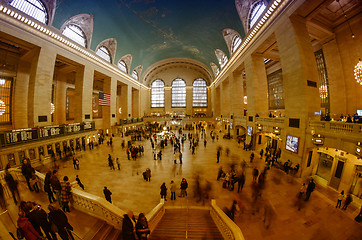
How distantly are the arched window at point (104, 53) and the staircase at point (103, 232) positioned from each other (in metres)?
21.8

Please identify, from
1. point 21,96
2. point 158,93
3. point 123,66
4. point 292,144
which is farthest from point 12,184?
point 158,93

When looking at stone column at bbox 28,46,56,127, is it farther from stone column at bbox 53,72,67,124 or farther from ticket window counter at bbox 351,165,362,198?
ticket window counter at bbox 351,165,362,198

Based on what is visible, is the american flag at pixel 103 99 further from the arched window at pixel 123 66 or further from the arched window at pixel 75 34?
the arched window at pixel 123 66

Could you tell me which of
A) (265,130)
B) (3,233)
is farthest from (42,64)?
(265,130)

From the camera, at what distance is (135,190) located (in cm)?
620

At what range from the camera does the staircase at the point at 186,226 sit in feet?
12.6

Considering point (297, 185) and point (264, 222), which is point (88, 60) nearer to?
point (264, 222)

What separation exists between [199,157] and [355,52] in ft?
47.1

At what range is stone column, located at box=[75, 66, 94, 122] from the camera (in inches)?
613

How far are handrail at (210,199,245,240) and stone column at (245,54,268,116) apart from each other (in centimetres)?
1158

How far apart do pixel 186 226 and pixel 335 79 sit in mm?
15930

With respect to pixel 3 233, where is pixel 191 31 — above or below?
above

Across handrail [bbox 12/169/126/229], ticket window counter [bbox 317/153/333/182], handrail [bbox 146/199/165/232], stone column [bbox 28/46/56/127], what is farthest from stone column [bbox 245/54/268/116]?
stone column [bbox 28/46/56/127]

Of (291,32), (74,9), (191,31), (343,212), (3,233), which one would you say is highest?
(191,31)
